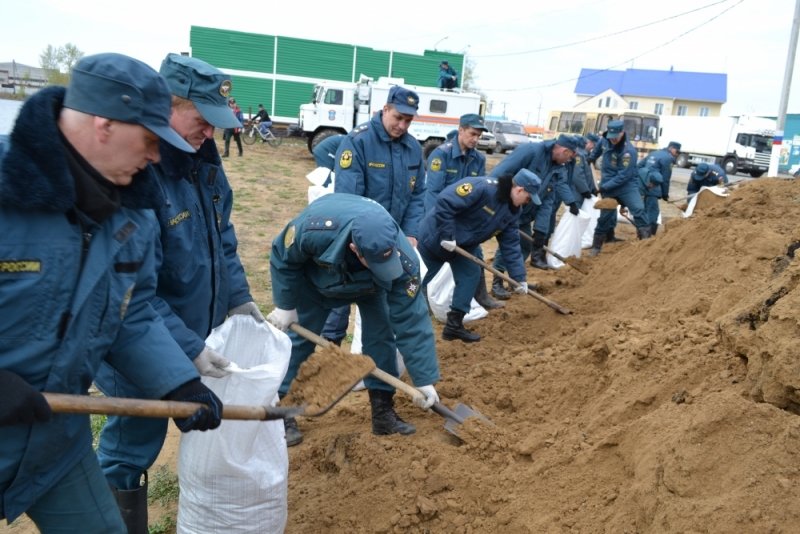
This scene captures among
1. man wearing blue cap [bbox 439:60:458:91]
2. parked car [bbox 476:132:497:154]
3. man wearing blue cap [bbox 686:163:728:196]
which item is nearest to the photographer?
man wearing blue cap [bbox 686:163:728:196]

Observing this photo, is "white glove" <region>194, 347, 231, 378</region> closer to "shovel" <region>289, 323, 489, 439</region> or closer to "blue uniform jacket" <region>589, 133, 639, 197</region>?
"shovel" <region>289, 323, 489, 439</region>

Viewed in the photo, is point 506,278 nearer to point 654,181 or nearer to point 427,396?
point 427,396

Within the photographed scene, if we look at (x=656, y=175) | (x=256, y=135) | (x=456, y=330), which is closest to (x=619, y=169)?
(x=656, y=175)

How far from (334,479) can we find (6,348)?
1934 millimetres

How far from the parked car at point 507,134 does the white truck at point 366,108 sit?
8163mm

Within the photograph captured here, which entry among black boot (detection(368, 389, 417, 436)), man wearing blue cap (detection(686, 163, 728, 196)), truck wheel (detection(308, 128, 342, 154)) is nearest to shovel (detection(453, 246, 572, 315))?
black boot (detection(368, 389, 417, 436))

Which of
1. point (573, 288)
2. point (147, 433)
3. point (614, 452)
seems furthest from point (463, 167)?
point (147, 433)

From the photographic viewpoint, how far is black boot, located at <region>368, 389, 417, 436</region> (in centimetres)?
344

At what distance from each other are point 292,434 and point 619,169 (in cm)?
631

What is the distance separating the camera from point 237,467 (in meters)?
2.41

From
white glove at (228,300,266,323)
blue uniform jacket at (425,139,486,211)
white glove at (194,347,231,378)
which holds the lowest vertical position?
white glove at (194,347,231,378)

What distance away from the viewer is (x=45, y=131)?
1.45 meters

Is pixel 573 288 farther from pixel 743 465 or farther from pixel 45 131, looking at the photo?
pixel 45 131

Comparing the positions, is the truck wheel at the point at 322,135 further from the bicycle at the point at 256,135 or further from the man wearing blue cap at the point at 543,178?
the man wearing blue cap at the point at 543,178
